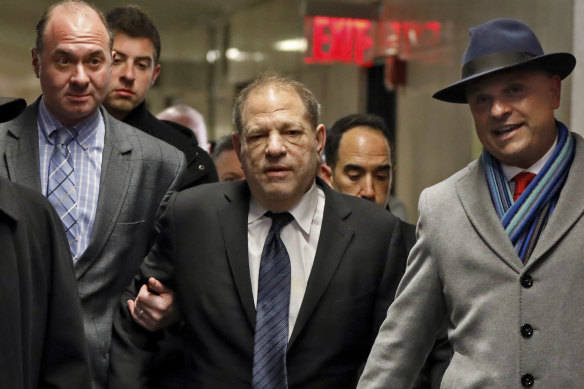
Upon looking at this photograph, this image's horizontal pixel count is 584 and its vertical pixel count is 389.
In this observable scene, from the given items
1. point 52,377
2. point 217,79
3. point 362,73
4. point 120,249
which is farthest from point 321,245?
point 217,79

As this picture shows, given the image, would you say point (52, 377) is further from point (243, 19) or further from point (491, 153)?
point (243, 19)

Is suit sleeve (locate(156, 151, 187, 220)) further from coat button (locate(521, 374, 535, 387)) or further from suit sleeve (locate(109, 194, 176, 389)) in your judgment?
coat button (locate(521, 374, 535, 387))

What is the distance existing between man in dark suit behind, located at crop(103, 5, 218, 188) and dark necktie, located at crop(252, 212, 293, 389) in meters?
1.11

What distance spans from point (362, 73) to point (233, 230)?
7.68m

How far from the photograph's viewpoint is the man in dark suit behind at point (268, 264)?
3289 mm

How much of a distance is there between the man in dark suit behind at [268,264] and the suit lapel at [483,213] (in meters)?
0.43

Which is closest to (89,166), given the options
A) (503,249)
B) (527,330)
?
(503,249)

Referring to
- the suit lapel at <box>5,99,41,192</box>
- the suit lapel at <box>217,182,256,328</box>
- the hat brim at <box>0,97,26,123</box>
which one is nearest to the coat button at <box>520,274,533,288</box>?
the suit lapel at <box>217,182,256,328</box>

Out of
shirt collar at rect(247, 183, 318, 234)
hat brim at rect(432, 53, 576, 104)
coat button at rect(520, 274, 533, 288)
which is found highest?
hat brim at rect(432, 53, 576, 104)

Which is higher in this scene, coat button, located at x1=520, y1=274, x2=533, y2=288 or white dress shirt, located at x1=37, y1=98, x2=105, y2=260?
white dress shirt, located at x1=37, y1=98, x2=105, y2=260

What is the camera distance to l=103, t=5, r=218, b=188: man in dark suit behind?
446 centimetres

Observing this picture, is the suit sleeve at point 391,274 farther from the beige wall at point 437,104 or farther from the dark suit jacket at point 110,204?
the beige wall at point 437,104

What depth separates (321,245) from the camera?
3369mm

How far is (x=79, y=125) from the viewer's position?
3744 millimetres
